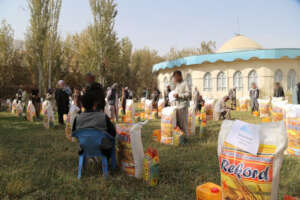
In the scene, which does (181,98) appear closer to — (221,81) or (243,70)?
(243,70)

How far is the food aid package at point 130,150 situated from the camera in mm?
3453

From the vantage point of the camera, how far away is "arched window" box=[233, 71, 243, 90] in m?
20.0

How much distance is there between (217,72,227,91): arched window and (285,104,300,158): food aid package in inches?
652

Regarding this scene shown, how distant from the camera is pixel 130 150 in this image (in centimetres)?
348

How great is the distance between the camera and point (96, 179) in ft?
11.4

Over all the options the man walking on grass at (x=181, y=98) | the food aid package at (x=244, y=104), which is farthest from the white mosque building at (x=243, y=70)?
the man walking on grass at (x=181, y=98)

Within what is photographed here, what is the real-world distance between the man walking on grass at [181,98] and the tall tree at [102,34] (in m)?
16.6

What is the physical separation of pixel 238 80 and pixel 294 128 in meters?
16.5

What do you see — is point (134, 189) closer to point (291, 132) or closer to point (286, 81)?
point (291, 132)

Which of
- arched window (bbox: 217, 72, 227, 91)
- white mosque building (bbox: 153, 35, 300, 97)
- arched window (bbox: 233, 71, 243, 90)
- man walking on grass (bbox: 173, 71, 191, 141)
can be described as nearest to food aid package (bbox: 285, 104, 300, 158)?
man walking on grass (bbox: 173, 71, 191, 141)

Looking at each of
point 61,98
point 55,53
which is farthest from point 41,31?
point 61,98

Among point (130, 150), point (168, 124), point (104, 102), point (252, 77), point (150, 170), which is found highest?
point (252, 77)

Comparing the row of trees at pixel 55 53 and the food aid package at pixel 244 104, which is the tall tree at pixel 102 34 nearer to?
the row of trees at pixel 55 53

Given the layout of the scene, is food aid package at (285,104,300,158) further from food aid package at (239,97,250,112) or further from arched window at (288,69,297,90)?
arched window at (288,69,297,90)
